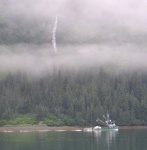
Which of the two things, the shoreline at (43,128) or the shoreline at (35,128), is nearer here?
the shoreline at (35,128)

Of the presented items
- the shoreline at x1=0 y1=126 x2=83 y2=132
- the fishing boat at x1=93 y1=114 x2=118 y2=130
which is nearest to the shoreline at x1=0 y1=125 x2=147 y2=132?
the shoreline at x1=0 y1=126 x2=83 y2=132

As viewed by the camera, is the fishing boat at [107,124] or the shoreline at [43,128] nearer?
the fishing boat at [107,124]

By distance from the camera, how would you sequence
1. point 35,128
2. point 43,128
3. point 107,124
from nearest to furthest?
1. point 35,128
2. point 107,124
3. point 43,128

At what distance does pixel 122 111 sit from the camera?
188 m

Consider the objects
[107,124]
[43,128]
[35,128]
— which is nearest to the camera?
[35,128]

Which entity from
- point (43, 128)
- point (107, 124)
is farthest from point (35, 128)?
point (107, 124)

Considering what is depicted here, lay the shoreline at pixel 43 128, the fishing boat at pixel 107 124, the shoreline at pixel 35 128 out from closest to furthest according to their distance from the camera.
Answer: the fishing boat at pixel 107 124 → the shoreline at pixel 35 128 → the shoreline at pixel 43 128

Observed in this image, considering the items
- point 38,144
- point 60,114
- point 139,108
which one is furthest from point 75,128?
point 38,144

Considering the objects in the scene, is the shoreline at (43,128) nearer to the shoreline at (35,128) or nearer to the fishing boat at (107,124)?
the shoreline at (35,128)

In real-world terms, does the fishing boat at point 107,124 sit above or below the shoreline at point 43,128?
above

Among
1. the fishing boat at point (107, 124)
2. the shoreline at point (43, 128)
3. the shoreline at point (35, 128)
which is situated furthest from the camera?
the shoreline at point (43, 128)

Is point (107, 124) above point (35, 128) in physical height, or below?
Answer: above

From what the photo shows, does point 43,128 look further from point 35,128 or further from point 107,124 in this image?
point 107,124

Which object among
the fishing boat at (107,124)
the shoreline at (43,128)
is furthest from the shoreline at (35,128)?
the fishing boat at (107,124)
